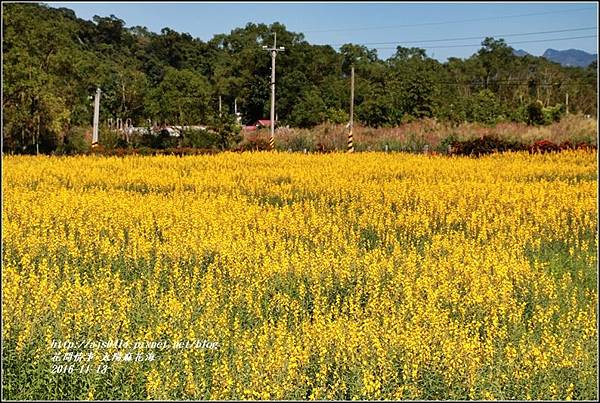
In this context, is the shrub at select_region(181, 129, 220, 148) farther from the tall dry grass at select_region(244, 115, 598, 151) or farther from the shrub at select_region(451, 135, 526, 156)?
the shrub at select_region(451, 135, 526, 156)

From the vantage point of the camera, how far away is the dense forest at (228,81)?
90.8 ft

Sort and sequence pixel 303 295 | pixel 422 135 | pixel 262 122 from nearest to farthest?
pixel 303 295, pixel 422 135, pixel 262 122

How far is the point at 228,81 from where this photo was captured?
157 feet

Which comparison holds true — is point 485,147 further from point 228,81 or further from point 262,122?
point 262,122

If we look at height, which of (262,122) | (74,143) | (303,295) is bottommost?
(303,295)

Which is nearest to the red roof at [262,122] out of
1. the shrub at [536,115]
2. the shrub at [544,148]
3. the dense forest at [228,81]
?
the dense forest at [228,81]

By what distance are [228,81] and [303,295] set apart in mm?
42926

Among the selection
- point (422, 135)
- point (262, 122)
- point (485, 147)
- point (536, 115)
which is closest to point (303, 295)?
point (485, 147)

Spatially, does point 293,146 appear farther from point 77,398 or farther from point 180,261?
point 77,398

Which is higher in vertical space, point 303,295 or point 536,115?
point 536,115

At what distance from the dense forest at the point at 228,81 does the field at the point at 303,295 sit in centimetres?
1530

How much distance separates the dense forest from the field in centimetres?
1530

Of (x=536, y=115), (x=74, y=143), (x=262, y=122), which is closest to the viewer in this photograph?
(x=74, y=143)

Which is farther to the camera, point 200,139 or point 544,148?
point 200,139
